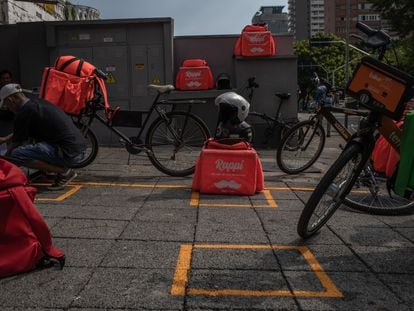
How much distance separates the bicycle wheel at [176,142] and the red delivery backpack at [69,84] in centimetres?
99

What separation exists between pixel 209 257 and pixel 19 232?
1.31 m

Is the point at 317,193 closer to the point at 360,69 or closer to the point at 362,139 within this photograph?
the point at 362,139

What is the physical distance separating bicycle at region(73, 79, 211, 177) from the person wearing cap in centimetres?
80

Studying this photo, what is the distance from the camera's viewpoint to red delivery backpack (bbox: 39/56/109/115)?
21.4 feet

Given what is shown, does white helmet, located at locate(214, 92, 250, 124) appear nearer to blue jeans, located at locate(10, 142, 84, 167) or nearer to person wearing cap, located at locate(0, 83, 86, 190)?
person wearing cap, located at locate(0, 83, 86, 190)

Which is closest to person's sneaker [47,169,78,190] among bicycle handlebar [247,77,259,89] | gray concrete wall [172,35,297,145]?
gray concrete wall [172,35,297,145]

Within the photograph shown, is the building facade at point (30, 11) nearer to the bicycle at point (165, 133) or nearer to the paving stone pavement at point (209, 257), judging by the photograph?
the bicycle at point (165, 133)

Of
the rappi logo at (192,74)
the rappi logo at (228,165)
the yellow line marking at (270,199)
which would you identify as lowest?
the yellow line marking at (270,199)

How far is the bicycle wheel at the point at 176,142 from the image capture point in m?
6.72

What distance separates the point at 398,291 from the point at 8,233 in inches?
97.4

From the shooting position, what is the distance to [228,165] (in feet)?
19.0

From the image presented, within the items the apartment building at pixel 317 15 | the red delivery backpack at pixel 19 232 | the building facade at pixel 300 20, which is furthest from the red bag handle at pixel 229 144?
the apartment building at pixel 317 15

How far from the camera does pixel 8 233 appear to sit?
3.21 m

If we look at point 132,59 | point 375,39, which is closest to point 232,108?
point 375,39
